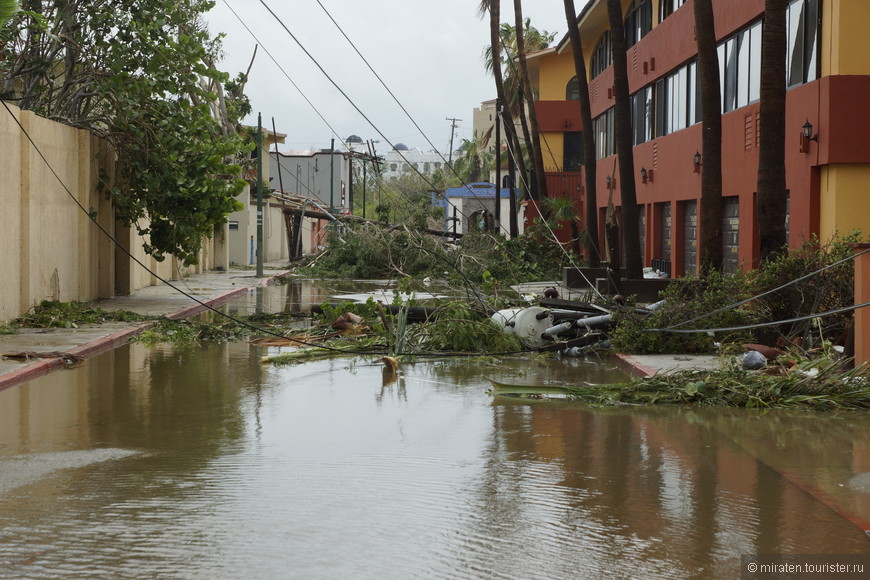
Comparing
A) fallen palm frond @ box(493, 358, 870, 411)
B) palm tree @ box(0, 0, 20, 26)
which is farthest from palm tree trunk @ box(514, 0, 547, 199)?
fallen palm frond @ box(493, 358, 870, 411)

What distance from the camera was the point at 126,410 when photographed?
10.6 metres

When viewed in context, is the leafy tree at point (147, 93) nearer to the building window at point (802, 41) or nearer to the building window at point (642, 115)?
the building window at point (802, 41)

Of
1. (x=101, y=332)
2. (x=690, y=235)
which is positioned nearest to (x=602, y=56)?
(x=690, y=235)

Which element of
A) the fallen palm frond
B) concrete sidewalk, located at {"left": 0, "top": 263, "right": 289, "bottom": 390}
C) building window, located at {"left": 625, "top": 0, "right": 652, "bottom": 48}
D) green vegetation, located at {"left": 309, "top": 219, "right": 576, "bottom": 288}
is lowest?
the fallen palm frond

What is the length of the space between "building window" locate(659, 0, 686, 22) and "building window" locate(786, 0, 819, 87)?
9828 mm

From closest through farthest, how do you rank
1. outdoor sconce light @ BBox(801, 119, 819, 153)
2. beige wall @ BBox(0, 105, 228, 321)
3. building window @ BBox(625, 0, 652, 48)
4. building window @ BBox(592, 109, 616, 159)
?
beige wall @ BBox(0, 105, 228, 321), outdoor sconce light @ BBox(801, 119, 819, 153), building window @ BBox(625, 0, 652, 48), building window @ BBox(592, 109, 616, 159)

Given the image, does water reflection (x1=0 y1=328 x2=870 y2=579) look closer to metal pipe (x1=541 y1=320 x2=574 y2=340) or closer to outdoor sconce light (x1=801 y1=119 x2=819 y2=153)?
metal pipe (x1=541 y1=320 x2=574 y2=340)

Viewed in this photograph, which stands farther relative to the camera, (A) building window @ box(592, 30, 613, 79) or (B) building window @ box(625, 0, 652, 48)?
(A) building window @ box(592, 30, 613, 79)

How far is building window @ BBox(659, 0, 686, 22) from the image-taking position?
30.9m

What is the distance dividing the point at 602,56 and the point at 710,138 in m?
27.1

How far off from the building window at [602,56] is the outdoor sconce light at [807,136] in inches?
937

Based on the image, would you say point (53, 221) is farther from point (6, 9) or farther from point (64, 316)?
point (6, 9)

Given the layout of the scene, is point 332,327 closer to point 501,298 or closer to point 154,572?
point 501,298

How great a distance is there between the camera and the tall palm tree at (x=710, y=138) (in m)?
18.5
